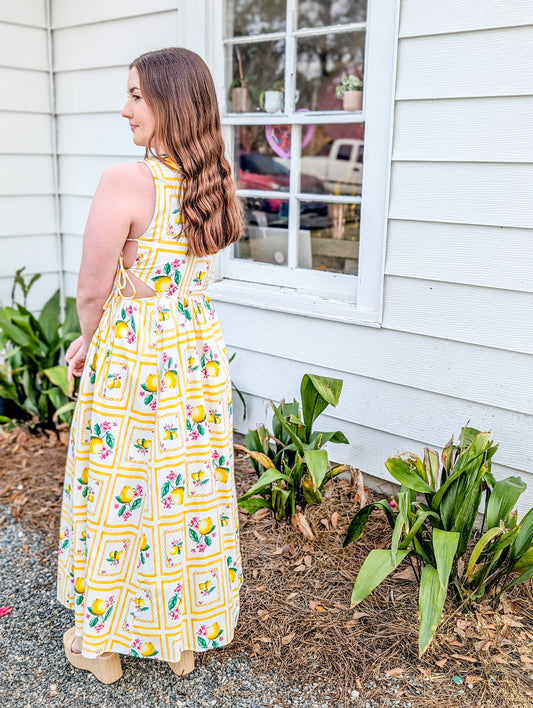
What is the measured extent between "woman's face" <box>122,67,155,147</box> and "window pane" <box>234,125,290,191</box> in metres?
1.62

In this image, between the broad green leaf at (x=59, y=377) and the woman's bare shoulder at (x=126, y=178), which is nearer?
the woman's bare shoulder at (x=126, y=178)

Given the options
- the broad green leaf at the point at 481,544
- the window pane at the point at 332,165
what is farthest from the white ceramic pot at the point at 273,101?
the window pane at the point at 332,165

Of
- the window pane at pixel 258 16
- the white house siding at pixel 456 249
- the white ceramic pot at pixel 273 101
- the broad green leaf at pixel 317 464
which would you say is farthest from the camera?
the window pane at pixel 258 16

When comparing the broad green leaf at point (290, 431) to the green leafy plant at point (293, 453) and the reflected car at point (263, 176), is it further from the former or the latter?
the reflected car at point (263, 176)

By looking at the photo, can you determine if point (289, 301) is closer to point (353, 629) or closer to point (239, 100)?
point (239, 100)

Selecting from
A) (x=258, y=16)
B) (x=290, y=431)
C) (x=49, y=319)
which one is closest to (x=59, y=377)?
(x=49, y=319)

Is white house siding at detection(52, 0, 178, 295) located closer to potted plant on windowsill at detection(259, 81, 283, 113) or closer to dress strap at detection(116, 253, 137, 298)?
potted plant on windowsill at detection(259, 81, 283, 113)

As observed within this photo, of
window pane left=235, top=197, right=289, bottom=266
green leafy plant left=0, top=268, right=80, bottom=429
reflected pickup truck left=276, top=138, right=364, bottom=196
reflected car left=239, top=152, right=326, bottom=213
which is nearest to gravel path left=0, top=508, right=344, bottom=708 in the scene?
green leafy plant left=0, top=268, right=80, bottom=429

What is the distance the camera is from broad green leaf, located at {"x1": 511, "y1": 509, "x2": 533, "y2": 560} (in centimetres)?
225

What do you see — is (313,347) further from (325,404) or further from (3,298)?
(3,298)

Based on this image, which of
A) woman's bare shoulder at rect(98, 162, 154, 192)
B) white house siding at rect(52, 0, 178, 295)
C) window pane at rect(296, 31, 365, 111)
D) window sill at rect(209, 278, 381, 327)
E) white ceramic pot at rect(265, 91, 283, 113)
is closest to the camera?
woman's bare shoulder at rect(98, 162, 154, 192)

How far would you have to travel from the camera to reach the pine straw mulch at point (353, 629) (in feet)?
6.87

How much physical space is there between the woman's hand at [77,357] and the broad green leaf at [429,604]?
48.6 inches

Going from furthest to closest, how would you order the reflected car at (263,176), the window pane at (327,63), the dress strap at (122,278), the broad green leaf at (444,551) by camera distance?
the window pane at (327,63), the reflected car at (263,176), the broad green leaf at (444,551), the dress strap at (122,278)
